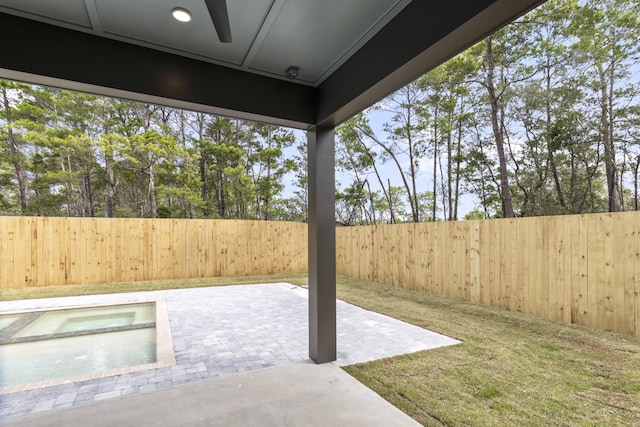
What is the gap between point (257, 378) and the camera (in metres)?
2.63

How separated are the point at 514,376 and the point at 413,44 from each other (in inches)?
108

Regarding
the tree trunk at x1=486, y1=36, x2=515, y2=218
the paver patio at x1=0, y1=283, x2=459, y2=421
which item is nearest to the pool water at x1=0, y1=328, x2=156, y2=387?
the paver patio at x1=0, y1=283, x2=459, y2=421

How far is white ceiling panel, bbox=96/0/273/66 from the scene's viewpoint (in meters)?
1.80

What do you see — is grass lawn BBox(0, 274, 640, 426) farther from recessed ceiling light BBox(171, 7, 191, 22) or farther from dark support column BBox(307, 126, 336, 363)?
recessed ceiling light BBox(171, 7, 191, 22)

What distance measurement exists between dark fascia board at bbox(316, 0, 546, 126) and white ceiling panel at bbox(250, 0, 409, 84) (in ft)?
0.25

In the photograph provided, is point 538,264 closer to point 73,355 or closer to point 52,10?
point 52,10

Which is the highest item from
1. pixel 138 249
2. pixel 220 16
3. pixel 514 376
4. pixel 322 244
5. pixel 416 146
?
pixel 416 146

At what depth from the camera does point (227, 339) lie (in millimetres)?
3779

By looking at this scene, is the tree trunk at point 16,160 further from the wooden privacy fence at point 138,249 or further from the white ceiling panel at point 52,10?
the white ceiling panel at point 52,10

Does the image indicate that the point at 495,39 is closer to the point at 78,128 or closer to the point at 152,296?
the point at 152,296

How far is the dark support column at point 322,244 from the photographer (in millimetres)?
2883

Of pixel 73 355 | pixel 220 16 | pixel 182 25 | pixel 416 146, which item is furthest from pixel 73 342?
pixel 416 146

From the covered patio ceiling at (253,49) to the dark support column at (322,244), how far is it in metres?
0.02

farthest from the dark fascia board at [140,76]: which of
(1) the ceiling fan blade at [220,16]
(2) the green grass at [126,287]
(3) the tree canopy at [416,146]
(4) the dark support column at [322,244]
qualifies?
(3) the tree canopy at [416,146]
